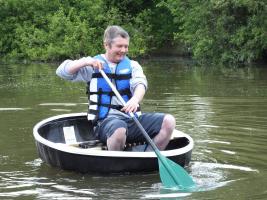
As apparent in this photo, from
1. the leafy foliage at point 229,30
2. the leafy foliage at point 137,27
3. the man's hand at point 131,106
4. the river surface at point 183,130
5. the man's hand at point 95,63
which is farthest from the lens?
the leafy foliage at point 137,27

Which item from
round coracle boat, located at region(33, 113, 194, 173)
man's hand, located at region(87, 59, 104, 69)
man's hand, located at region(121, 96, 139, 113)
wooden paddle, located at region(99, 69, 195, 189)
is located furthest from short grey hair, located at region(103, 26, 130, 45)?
wooden paddle, located at region(99, 69, 195, 189)

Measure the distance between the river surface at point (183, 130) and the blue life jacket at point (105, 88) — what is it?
62 centimetres

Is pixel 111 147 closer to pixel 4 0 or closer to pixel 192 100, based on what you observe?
pixel 192 100

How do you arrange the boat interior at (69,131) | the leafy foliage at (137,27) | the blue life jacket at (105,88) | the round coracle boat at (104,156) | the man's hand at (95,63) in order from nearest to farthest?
the round coracle boat at (104,156), the man's hand at (95,63), the blue life jacket at (105,88), the boat interior at (69,131), the leafy foliage at (137,27)

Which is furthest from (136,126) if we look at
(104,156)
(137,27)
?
(137,27)

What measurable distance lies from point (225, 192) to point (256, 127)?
3.12 meters

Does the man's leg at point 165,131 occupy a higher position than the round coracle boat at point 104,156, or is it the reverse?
the man's leg at point 165,131

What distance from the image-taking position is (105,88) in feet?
18.4

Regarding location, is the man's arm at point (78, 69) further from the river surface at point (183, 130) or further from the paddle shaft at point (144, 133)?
the river surface at point (183, 130)

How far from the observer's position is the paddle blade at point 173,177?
4863 millimetres

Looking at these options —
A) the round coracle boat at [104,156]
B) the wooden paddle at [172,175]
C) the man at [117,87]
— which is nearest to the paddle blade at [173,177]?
the wooden paddle at [172,175]

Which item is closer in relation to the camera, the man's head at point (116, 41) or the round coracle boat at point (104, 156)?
the round coracle boat at point (104, 156)

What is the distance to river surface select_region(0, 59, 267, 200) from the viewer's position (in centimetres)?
476

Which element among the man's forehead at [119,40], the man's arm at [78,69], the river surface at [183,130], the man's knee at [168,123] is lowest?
the river surface at [183,130]
